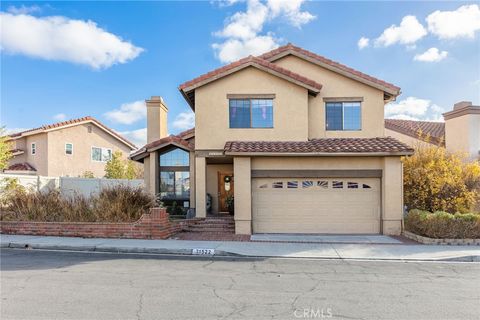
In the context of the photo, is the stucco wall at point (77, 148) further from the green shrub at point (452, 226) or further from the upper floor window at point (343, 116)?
the green shrub at point (452, 226)

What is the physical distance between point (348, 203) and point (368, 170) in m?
1.57

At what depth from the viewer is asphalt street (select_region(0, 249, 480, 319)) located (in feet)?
18.2

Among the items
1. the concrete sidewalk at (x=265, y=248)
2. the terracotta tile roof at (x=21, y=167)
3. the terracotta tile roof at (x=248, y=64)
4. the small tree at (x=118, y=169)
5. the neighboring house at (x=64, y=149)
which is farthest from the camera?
the small tree at (x=118, y=169)

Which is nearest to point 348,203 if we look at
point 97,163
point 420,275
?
point 420,275

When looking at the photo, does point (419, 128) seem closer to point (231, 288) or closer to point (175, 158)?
point (175, 158)

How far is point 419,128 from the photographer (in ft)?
77.9

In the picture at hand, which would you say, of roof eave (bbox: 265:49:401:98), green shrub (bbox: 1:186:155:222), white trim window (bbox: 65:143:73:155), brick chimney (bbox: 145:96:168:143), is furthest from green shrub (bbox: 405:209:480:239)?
white trim window (bbox: 65:143:73:155)

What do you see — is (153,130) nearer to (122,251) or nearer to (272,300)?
(122,251)

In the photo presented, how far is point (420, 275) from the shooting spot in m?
8.07

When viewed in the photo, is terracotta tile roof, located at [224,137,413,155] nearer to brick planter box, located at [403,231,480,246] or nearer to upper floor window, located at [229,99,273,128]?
upper floor window, located at [229,99,273,128]

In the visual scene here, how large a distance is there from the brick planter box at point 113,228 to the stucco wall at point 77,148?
17.0m

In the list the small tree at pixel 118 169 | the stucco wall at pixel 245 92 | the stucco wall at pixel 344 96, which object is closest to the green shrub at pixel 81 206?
the stucco wall at pixel 245 92

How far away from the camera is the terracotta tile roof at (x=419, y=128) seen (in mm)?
22095

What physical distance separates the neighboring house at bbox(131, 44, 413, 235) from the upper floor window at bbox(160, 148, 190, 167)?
0.05m
